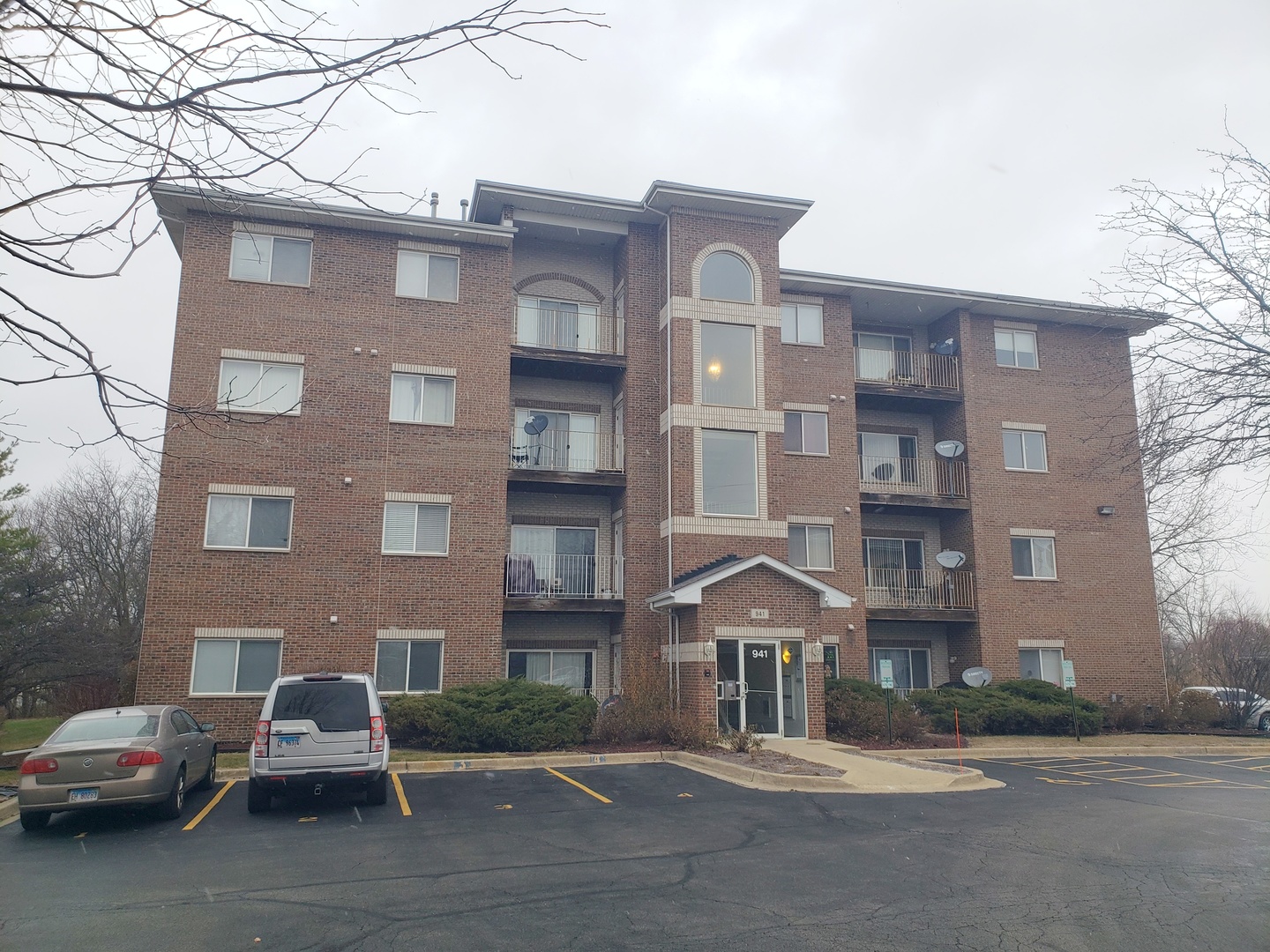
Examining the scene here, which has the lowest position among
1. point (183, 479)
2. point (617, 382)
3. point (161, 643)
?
point (161, 643)

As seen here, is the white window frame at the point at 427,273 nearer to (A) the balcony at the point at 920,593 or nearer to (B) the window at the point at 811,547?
(B) the window at the point at 811,547

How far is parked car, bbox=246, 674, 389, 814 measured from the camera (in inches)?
471

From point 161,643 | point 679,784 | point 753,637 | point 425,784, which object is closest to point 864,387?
point 753,637

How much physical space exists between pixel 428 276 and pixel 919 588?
1585 centimetres

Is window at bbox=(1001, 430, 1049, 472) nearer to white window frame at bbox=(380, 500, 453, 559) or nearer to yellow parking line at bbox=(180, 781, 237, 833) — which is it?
white window frame at bbox=(380, 500, 453, 559)

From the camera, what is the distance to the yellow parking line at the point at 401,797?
12.1 metres

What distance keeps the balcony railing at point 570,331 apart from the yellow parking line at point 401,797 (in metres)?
12.0

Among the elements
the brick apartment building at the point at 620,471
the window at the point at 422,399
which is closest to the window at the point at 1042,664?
the brick apartment building at the point at 620,471

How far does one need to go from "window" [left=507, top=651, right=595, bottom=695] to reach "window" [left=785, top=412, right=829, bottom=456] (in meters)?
7.98

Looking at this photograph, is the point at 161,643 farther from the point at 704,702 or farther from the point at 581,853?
the point at 581,853

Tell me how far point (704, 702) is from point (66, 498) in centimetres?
4093

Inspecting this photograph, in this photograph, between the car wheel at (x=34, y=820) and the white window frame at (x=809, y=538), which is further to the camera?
the white window frame at (x=809, y=538)

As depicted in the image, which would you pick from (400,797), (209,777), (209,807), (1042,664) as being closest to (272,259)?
(209,777)

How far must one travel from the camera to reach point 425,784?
14789 mm
